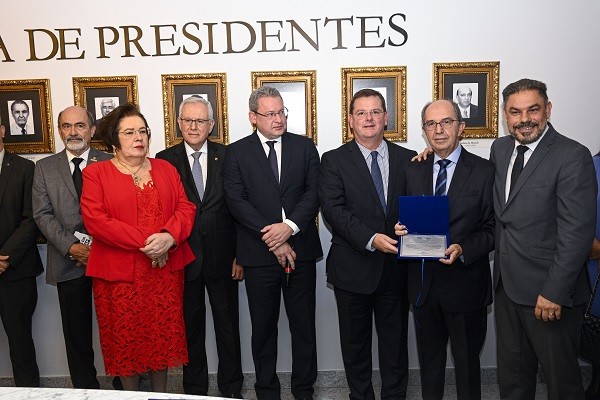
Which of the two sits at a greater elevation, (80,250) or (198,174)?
(198,174)

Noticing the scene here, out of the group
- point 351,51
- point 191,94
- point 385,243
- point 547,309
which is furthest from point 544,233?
point 191,94

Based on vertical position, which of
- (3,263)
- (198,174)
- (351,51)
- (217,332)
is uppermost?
(351,51)

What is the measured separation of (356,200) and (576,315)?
4.19 feet

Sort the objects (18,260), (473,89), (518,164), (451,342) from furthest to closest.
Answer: (473,89)
(18,260)
(451,342)
(518,164)

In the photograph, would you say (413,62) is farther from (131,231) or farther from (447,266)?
(131,231)

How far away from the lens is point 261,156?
328 centimetres

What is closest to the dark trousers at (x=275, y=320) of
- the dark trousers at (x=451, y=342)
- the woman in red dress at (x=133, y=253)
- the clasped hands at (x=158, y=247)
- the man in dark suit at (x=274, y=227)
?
the man in dark suit at (x=274, y=227)

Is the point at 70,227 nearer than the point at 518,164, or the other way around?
the point at 518,164

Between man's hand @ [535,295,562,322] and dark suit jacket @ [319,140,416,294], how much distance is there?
845 mm

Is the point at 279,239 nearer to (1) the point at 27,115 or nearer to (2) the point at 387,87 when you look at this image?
(2) the point at 387,87

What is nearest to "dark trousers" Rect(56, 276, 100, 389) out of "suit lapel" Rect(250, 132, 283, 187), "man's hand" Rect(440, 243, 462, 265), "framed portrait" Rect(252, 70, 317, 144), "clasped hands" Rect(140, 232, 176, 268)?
"clasped hands" Rect(140, 232, 176, 268)

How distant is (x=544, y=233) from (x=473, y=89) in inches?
59.5

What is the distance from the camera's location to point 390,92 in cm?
375

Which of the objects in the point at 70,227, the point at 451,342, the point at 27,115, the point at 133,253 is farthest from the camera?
the point at 27,115
